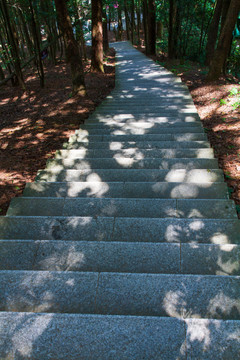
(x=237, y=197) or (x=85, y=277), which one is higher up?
(x=85, y=277)

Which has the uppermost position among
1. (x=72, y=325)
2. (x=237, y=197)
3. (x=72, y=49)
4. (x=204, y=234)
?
(x=72, y=49)

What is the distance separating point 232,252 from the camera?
2.31 metres

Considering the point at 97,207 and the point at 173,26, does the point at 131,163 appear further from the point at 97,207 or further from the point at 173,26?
the point at 173,26

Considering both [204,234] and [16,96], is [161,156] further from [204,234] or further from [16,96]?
[16,96]

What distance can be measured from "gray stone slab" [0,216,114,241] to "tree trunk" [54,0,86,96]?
6566 mm

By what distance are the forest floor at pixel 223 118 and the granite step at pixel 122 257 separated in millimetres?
1309

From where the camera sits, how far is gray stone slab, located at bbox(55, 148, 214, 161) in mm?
A: 4645

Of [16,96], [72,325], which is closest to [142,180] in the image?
[72,325]

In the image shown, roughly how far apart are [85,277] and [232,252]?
138cm

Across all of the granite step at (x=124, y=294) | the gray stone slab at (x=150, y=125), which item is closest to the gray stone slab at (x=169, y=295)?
the granite step at (x=124, y=294)

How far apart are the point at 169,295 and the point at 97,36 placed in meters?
12.9

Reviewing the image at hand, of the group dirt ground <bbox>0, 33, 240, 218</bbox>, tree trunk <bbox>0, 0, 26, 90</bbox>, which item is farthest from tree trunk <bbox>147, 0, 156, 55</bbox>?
tree trunk <bbox>0, 0, 26, 90</bbox>

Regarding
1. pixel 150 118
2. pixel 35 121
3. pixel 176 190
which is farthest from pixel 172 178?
pixel 35 121

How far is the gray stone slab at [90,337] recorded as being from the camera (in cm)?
149
